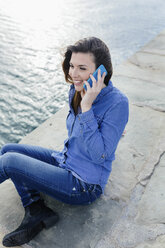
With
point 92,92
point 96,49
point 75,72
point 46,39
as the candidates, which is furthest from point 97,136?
point 46,39

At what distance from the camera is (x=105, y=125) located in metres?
1.88

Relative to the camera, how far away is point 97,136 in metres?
1.82

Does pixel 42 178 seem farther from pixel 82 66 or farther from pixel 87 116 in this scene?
pixel 82 66

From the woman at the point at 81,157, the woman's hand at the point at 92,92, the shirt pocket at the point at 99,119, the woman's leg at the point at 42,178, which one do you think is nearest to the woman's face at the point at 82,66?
the woman at the point at 81,157

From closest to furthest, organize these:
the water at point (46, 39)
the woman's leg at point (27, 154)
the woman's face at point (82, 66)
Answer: the woman's face at point (82, 66)
the woman's leg at point (27, 154)
the water at point (46, 39)

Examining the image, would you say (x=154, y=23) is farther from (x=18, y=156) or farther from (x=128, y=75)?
(x=18, y=156)

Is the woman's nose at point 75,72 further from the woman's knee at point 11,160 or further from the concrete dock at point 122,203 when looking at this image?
the concrete dock at point 122,203

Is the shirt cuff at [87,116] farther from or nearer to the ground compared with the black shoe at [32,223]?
farther from the ground

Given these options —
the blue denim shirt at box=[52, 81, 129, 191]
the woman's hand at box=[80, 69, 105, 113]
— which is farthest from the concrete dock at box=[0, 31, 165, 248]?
the woman's hand at box=[80, 69, 105, 113]

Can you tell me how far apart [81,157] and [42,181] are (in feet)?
1.14

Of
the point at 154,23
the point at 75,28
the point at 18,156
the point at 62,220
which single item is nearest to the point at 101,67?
the point at 18,156

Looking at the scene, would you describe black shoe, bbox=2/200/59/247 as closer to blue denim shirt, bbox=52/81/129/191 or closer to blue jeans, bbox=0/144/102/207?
blue jeans, bbox=0/144/102/207

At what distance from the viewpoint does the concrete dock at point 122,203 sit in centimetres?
196

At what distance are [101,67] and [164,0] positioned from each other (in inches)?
496
